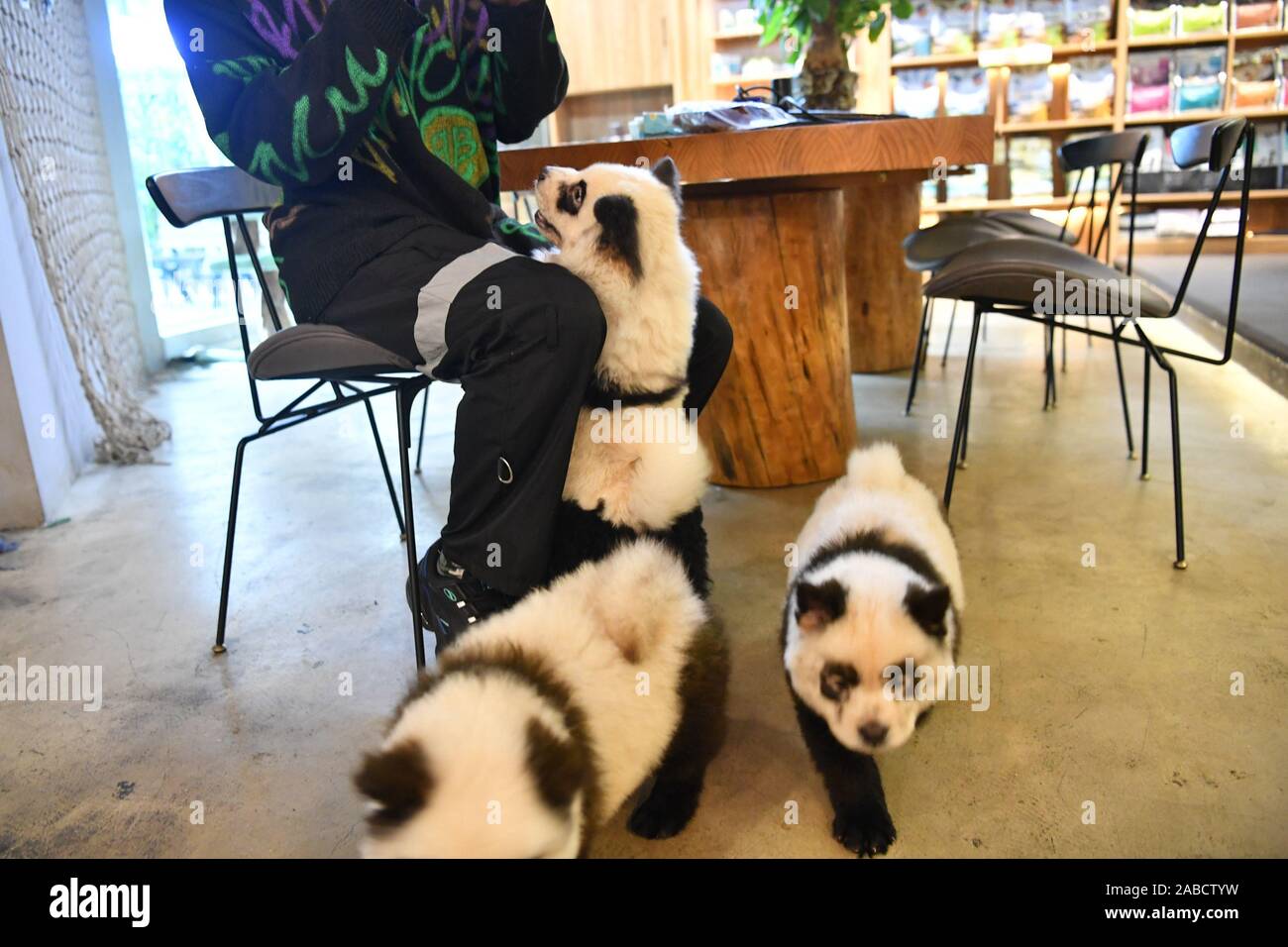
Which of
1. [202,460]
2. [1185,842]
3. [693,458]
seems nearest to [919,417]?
[693,458]

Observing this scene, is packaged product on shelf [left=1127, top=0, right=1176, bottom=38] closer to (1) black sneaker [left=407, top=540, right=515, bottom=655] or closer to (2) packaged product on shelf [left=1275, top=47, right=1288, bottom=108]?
(2) packaged product on shelf [left=1275, top=47, right=1288, bottom=108]

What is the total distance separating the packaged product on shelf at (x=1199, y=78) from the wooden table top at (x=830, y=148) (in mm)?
5572

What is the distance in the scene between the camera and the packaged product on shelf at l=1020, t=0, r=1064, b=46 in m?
6.36

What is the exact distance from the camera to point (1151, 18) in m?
6.26

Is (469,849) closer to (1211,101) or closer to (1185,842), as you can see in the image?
(1185,842)

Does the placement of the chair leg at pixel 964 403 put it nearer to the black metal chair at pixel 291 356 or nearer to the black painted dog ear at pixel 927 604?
the black painted dog ear at pixel 927 604

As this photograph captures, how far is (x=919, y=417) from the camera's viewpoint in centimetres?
330

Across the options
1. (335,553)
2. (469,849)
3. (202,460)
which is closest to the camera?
(469,849)

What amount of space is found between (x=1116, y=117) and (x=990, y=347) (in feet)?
10.1

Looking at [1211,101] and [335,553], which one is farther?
[1211,101]

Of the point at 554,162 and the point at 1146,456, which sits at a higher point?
the point at 554,162

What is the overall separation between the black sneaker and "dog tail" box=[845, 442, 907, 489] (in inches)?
28.6
